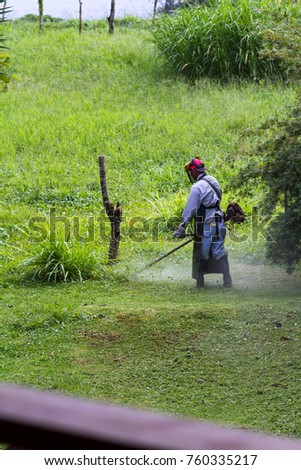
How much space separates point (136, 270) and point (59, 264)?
45.7 inches

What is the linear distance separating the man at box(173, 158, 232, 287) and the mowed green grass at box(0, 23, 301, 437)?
0.29m

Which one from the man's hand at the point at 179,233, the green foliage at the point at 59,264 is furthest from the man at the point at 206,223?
the green foliage at the point at 59,264

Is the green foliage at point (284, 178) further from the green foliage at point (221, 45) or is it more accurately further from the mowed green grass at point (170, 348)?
A: the green foliage at point (221, 45)

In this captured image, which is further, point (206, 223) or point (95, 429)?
point (206, 223)

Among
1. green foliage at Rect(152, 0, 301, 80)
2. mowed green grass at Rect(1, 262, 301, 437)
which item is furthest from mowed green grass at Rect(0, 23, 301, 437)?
green foliage at Rect(152, 0, 301, 80)

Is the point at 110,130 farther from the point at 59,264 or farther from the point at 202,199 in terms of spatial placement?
the point at 202,199

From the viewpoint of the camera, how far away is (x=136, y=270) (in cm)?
1102

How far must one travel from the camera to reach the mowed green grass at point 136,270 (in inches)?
262

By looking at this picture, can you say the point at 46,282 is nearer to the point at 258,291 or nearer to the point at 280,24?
the point at 258,291

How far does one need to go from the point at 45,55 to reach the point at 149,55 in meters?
3.14

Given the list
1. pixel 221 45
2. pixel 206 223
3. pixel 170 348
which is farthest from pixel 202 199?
pixel 221 45

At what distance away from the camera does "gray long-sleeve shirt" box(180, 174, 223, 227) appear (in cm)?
970

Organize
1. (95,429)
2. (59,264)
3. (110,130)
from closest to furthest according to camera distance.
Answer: (95,429) < (59,264) < (110,130)

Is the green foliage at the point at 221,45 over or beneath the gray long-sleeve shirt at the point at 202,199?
over
